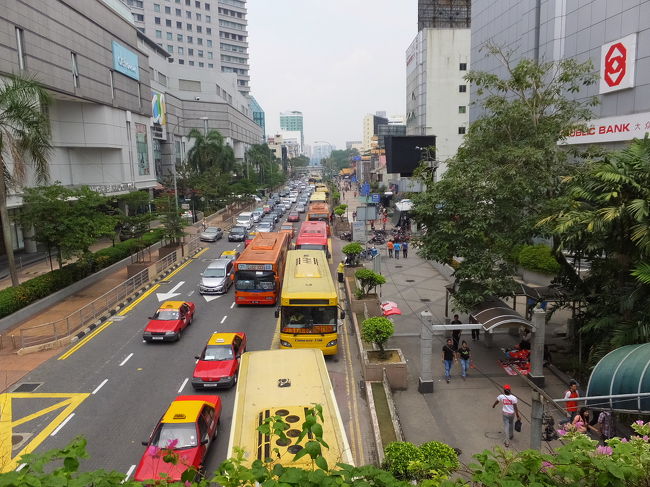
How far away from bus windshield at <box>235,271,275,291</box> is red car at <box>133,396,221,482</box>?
39.3 ft

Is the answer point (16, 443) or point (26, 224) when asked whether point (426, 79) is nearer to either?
point (26, 224)

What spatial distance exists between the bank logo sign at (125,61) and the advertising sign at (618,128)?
1605 inches

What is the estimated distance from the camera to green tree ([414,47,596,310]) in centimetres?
1753

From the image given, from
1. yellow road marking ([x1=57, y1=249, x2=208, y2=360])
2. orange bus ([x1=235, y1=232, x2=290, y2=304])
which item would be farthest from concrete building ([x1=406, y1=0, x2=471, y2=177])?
yellow road marking ([x1=57, y1=249, x2=208, y2=360])

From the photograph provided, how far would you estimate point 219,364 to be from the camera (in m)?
16.3

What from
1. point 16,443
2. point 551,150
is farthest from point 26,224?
point 551,150

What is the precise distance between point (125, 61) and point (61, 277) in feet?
98.0

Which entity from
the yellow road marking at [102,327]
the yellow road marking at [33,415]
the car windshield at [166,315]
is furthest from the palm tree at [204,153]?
the yellow road marking at [33,415]

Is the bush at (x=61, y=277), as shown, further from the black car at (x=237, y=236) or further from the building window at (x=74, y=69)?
the building window at (x=74, y=69)

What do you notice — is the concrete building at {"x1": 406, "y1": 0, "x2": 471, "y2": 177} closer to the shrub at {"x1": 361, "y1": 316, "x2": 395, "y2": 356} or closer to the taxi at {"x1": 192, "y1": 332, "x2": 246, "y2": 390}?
the shrub at {"x1": 361, "y1": 316, "x2": 395, "y2": 356}

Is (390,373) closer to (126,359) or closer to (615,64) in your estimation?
(126,359)

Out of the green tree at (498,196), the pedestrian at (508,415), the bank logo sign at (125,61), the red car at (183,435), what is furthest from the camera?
the bank logo sign at (125,61)

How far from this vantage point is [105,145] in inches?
1794

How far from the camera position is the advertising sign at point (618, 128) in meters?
23.2
